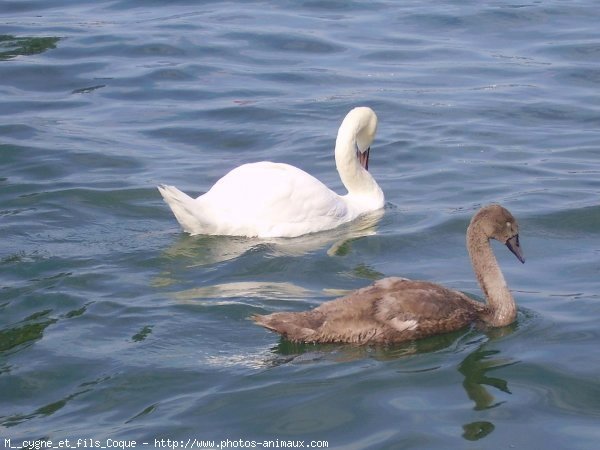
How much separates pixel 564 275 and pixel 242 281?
7.46 ft

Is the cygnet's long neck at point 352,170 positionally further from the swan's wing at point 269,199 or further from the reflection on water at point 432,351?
the reflection on water at point 432,351

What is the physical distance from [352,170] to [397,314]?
13.2 ft

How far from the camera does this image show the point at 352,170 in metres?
11.9

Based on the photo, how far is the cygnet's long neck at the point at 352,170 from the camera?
11797 millimetres

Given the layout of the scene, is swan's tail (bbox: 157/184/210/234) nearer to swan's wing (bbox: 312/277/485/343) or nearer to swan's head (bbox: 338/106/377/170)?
swan's head (bbox: 338/106/377/170)

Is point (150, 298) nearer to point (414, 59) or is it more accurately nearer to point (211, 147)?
point (211, 147)

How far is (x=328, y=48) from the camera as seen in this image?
17.8 meters

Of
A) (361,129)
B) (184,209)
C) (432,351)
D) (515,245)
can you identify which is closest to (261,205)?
(184,209)

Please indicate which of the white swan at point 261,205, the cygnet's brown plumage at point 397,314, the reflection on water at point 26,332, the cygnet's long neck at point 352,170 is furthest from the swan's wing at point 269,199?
the cygnet's brown plumage at point 397,314

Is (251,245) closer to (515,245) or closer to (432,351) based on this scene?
(515,245)

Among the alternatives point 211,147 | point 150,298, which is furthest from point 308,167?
point 150,298

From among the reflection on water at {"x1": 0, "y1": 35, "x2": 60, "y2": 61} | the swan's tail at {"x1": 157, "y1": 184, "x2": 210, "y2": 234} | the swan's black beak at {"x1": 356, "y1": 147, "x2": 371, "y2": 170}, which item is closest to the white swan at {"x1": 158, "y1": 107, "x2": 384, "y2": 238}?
the swan's tail at {"x1": 157, "y1": 184, "x2": 210, "y2": 234}

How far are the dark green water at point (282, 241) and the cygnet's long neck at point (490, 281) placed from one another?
0.11 metres

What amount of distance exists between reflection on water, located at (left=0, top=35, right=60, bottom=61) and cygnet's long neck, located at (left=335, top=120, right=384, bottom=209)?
7.08 meters
